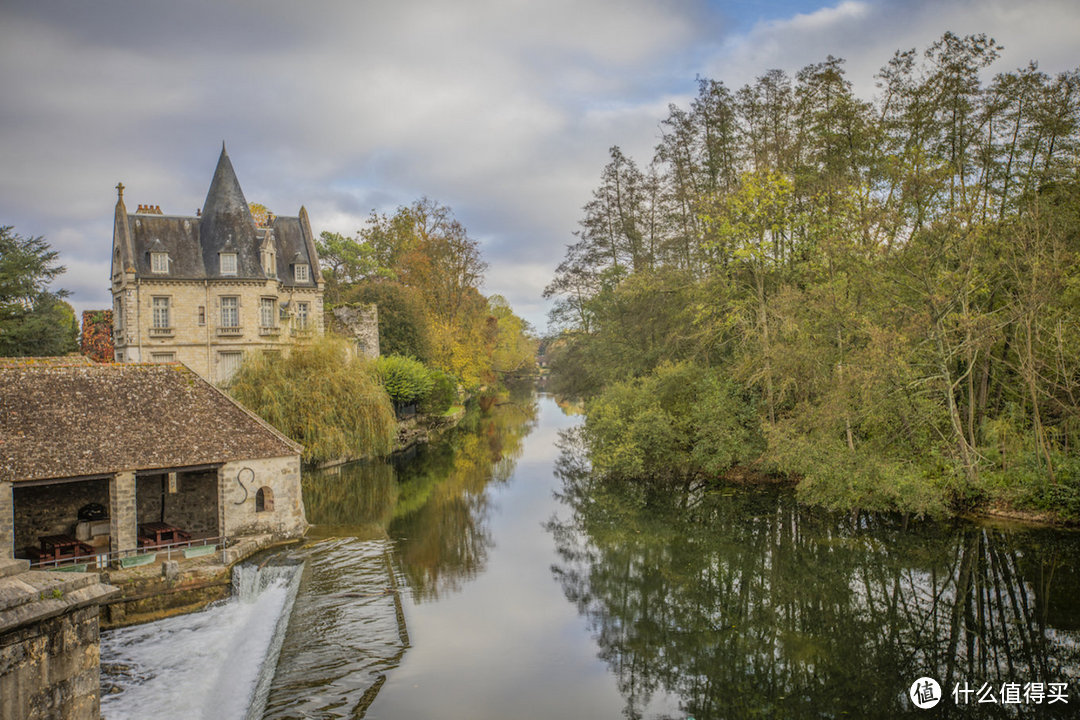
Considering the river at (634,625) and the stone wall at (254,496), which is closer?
the river at (634,625)

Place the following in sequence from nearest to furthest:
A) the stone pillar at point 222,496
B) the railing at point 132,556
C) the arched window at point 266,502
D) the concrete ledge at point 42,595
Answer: the concrete ledge at point 42,595, the railing at point 132,556, the stone pillar at point 222,496, the arched window at point 266,502

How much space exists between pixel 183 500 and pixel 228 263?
1475cm

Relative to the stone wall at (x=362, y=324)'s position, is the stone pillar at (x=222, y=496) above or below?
below

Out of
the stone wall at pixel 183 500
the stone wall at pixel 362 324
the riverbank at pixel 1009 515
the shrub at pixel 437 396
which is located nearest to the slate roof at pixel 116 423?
the stone wall at pixel 183 500

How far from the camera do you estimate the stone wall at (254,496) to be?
50.8 feet

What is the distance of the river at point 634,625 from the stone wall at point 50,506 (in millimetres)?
4989

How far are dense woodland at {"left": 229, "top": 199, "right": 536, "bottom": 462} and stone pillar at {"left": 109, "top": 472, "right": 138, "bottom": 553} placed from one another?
413 inches

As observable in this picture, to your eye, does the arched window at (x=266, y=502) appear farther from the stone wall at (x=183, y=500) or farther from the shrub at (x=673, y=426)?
the shrub at (x=673, y=426)

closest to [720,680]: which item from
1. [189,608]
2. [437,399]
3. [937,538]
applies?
[937,538]

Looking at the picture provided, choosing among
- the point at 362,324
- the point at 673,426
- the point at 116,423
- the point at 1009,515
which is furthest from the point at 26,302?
the point at 1009,515

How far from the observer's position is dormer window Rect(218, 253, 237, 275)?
2922 centimetres

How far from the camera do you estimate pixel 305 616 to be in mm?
12070

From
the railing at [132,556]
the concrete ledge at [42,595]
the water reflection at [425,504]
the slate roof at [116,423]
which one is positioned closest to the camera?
the concrete ledge at [42,595]

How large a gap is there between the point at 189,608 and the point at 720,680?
998 centimetres
